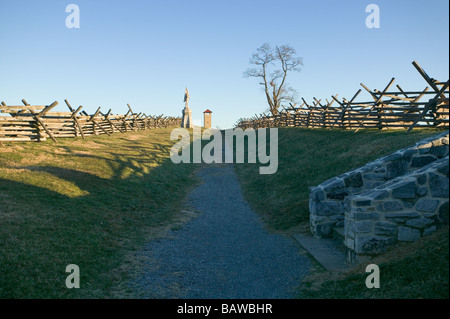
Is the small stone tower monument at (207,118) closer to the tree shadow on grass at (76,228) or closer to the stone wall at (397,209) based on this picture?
the tree shadow on grass at (76,228)

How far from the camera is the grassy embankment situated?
4.51m

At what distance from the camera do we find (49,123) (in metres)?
19.3

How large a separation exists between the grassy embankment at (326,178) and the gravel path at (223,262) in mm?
525

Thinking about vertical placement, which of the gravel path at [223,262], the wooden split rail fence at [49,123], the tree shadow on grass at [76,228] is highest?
the wooden split rail fence at [49,123]

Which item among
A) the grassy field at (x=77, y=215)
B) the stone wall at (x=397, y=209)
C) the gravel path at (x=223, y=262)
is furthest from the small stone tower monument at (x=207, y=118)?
the stone wall at (x=397, y=209)

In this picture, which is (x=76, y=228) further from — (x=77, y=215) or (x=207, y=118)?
(x=207, y=118)

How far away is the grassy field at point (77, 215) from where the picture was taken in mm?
5566

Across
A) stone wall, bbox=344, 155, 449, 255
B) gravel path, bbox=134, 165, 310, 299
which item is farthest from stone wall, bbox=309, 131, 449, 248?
gravel path, bbox=134, 165, 310, 299

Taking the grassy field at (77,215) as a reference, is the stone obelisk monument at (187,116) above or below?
above
